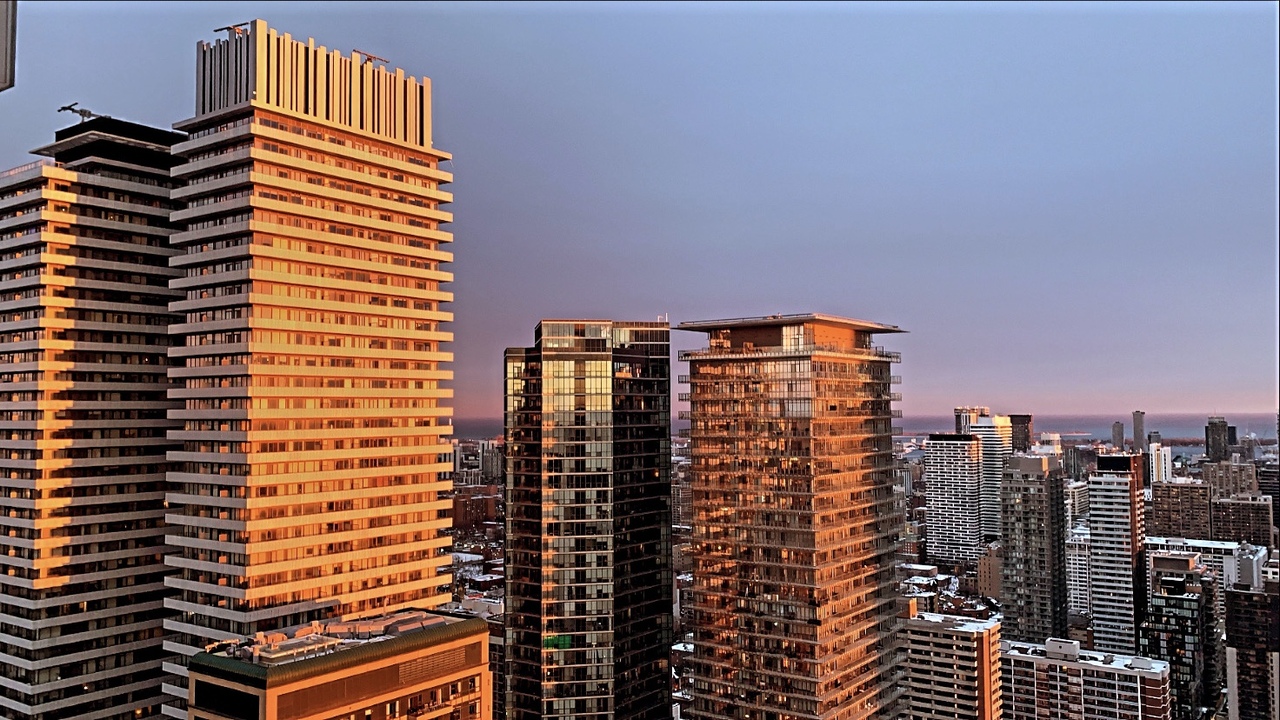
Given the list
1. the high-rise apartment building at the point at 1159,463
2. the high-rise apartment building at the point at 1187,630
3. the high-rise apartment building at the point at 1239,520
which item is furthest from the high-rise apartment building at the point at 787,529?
the high-rise apartment building at the point at 1187,630

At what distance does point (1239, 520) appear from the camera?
410ft

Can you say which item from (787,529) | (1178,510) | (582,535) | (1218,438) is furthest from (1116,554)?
(582,535)

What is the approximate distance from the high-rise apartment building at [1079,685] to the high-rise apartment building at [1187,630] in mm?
26118

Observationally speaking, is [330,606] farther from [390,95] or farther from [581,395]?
[390,95]

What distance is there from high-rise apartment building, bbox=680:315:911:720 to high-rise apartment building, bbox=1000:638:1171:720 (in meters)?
38.8

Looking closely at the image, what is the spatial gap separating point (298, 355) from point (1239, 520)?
417 feet

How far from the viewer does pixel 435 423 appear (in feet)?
224

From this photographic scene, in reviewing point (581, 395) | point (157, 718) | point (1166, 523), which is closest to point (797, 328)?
point (581, 395)

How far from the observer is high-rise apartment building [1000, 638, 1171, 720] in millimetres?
101812

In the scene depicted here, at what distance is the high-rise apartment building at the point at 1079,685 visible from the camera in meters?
102

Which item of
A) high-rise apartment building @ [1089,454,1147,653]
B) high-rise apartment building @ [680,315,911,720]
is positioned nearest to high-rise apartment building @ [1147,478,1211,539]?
high-rise apartment building @ [1089,454,1147,653]

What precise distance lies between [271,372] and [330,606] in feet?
52.3

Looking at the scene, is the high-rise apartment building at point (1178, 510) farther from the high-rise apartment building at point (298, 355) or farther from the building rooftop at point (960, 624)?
the high-rise apartment building at point (298, 355)

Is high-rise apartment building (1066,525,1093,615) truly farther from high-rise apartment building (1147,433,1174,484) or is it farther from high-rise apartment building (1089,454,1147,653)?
high-rise apartment building (1147,433,1174,484)
